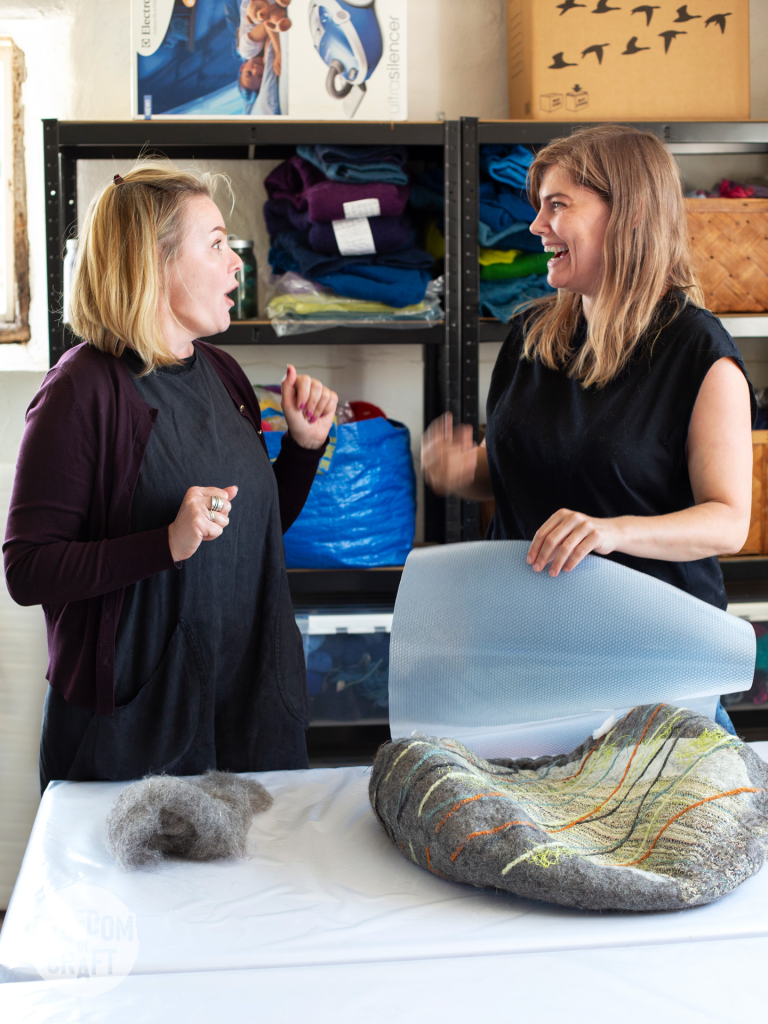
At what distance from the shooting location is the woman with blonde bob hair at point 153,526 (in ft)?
3.72

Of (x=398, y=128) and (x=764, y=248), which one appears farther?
(x=764, y=248)

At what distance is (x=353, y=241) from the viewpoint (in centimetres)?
202

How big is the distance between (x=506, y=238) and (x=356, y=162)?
1.28 ft

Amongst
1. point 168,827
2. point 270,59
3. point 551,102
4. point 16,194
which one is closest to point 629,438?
point 168,827

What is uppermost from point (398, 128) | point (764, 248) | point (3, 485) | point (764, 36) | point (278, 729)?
point (764, 36)

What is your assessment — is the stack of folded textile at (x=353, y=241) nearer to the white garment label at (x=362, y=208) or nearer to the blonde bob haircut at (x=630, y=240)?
the white garment label at (x=362, y=208)

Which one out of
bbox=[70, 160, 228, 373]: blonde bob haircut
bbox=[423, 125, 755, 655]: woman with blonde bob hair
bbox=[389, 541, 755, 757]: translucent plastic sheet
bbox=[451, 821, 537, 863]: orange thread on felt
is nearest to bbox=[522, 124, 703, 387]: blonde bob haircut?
bbox=[423, 125, 755, 655]: woman with blonde bob hair

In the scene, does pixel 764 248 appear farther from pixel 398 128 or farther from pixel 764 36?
pixel 398 128

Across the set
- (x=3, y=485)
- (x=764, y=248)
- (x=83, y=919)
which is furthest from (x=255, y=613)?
(x=764, y=248)

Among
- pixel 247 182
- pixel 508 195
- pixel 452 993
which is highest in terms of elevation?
pixel 247 182

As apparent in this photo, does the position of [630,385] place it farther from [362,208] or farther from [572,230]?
[362,208]

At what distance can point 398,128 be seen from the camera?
1.99 metres

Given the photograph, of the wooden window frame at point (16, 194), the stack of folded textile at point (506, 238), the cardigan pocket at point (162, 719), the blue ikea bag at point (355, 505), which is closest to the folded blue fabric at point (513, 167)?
the stack of folded textile at point (506, 238)

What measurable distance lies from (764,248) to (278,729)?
5.44ft
